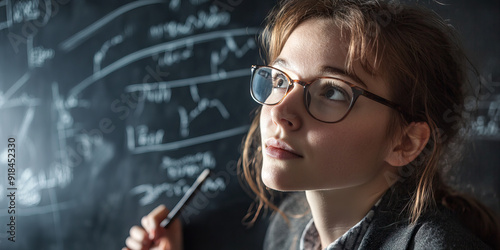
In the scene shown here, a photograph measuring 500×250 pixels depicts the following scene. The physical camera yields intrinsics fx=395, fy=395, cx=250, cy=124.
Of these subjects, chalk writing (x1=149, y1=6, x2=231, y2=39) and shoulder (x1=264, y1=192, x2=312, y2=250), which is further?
chalk writing (x1=149, y1=6, x2=231, y2=39)

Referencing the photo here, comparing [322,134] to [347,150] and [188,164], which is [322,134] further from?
[188,164]

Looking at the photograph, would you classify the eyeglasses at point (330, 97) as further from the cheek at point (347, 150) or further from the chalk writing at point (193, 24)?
the chalk writing at point (193, 24)

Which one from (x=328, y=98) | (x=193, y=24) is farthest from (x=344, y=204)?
(x=193, y=24)

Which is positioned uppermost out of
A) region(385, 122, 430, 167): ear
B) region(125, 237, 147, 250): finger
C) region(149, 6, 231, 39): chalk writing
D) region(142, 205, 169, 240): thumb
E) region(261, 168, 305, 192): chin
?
region(149, 6, 231, 39): chalk writing

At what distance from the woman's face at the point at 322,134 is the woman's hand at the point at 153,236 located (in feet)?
1.71

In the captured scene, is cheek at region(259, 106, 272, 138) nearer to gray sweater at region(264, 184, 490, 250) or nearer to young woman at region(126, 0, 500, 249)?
young woman at region(126, 0, 500, 249)

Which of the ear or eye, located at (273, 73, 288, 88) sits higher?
eye, located at (273, 73, 288, 88)

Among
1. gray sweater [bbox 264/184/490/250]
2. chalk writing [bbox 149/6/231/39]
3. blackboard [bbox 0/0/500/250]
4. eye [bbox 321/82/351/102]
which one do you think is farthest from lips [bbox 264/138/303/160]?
chalk writing [bbox 149/6/231/39]

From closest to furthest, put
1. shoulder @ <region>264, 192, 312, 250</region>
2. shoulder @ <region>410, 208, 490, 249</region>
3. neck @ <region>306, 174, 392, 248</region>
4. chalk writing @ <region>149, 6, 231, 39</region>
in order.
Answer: shoulder @ <region>410, 208, 490, 249</region>, neck @ <region>306, 174, 392, 248</region>, shoulder @ <region>264, 192, 312, 250</region>, chalk writing @ <region>149, 6, 231, 39</region>

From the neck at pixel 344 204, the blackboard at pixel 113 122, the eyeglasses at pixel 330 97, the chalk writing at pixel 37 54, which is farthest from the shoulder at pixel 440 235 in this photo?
the chalk writing at pixel 37 54

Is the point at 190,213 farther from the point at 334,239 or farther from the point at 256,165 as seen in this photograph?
the point at 334,239

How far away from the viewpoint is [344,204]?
0.81m

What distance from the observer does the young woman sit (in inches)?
27.9

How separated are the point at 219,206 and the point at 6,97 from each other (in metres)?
0.76
